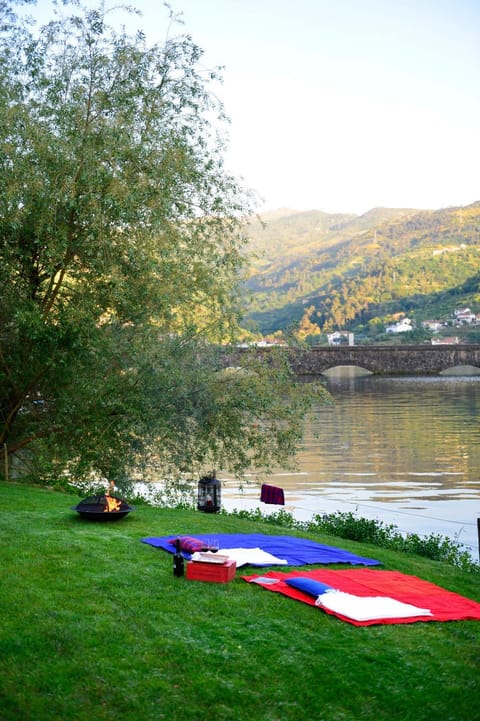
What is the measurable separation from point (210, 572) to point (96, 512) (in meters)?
2.83

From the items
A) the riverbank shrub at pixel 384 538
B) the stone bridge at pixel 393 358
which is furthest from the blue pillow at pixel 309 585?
the stone bridge at pixel 393 358

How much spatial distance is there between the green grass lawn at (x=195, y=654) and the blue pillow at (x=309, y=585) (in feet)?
0.77

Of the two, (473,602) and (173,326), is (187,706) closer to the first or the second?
(473,602)

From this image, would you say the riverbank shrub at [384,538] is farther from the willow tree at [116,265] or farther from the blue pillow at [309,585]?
the blue pillow at [309,585]

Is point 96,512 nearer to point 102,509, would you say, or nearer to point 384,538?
point 102,509

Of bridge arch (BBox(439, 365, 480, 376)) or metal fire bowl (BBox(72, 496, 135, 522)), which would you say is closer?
metal fire bowl (BBox(72, 496, 135, 522))

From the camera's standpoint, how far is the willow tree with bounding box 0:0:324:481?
12.5 metres

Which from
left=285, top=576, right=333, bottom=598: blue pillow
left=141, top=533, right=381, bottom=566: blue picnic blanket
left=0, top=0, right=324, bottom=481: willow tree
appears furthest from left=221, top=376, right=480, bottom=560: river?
left=285, top=576, right=333, bottom=598: blue pillow

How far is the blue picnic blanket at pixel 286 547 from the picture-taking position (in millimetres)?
8211

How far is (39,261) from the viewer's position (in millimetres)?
12875

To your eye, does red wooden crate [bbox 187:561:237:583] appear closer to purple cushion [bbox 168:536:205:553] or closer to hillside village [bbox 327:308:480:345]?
purple cushion [bbox 168:536:205:553]

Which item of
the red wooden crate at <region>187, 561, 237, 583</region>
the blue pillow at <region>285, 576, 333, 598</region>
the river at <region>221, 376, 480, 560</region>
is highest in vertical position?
the red wooden crate at <region>187, 561, 237, 583</region>

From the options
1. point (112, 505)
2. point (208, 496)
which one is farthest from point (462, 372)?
point (112, 505)

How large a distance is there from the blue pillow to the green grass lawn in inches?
9.2
